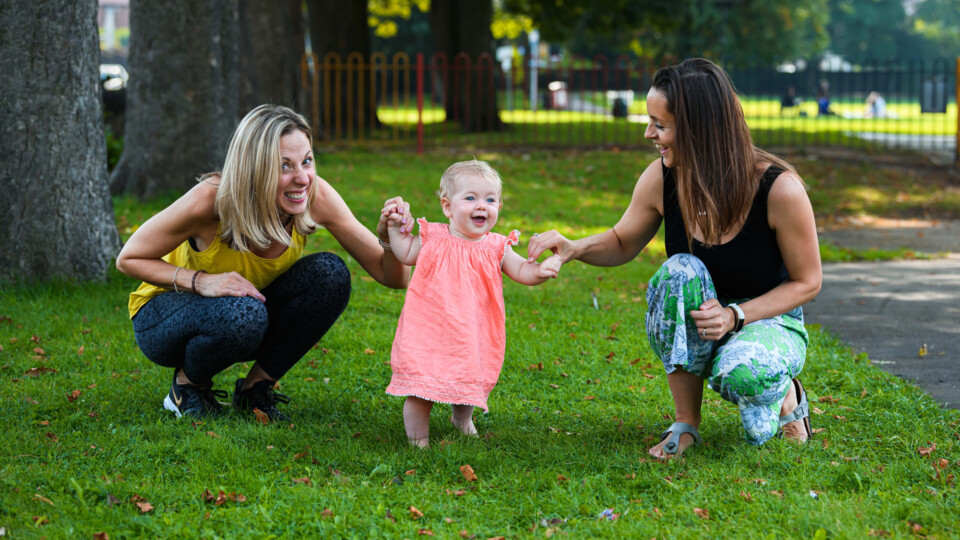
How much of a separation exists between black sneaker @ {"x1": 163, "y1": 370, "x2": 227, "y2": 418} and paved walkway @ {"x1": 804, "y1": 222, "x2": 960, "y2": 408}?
10.9 ft

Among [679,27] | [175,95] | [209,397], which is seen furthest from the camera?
[679,27]

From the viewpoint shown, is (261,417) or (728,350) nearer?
(728,350)

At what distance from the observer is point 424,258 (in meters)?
3.70

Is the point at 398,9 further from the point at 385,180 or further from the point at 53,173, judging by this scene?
the point at 53,173

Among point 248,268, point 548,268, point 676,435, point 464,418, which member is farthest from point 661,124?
point 248,268

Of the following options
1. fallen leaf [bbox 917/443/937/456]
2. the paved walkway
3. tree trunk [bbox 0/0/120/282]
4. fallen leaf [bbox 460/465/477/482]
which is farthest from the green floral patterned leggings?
tree trunk [bbox 0/0/120/282]

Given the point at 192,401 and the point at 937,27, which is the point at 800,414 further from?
the point at 937,27

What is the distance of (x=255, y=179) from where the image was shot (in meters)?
3.73

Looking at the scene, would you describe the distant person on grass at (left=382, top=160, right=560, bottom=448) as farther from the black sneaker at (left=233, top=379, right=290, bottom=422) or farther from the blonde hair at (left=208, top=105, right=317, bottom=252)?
the black sneaker at (left=233, top=379, right=290, bottom=422)

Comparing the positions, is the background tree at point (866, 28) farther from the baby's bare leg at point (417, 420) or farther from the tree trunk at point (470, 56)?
the baby's bare leg at point (417, 420)

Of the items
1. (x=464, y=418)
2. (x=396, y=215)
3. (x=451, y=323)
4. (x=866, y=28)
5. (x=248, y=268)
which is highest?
(x=866, y=28)

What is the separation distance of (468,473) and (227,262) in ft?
4.57

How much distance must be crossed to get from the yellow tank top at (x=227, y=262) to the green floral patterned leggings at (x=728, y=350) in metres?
1.56

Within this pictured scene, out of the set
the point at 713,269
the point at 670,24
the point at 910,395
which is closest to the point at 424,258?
the point at 713,269
